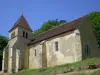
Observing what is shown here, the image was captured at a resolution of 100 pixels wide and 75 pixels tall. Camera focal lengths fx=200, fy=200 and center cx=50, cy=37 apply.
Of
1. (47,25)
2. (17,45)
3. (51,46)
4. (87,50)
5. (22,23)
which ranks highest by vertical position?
(47,25)

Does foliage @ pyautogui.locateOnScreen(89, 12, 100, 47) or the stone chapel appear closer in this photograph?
the stone chapel

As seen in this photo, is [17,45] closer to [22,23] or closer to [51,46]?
[22,23]

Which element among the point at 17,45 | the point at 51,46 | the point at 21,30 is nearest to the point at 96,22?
the point at 51,46

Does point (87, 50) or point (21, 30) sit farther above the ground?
point (21, 30)

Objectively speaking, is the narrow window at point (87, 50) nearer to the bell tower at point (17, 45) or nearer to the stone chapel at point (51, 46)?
the stone chapel at point (51, 46)

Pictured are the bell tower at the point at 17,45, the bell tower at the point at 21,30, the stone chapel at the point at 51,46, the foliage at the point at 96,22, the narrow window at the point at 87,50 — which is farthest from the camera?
the foliage at the point at 96,22

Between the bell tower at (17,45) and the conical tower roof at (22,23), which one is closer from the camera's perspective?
the bell tower at (17,45)

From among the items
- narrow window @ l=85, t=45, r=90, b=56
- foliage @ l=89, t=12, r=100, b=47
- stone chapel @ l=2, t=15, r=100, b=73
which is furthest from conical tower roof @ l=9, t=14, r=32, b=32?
narrow window @ l=85, t=45, r=90, b=56

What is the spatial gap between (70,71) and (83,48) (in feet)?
22.5

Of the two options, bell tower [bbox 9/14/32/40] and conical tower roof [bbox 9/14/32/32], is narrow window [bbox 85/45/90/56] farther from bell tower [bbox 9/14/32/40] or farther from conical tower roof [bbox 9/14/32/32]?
conical tower roof [bbox 9/14/32/32]

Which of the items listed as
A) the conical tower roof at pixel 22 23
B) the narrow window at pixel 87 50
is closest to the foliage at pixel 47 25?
the conical tower roof at pixel 22 23

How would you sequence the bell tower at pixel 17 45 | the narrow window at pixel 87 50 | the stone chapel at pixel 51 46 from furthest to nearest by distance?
the bell tower at pixel 17 45 < the narrow window at pixel 87 50 < the stone chapel at pixel 51 46

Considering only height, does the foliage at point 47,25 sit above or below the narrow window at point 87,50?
above

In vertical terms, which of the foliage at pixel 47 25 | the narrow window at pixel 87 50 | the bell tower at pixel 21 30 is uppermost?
the foliage at pixel 47 25
